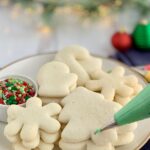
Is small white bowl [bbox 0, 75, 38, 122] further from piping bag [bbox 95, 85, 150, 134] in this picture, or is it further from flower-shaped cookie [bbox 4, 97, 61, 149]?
piping bag [bbox 95, 85, 150, 134]

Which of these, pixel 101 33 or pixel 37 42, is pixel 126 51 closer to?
pixel 101 33

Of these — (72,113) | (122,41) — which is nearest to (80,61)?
(72,113)

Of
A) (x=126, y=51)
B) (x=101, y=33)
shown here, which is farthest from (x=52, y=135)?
(x=101, y=33)

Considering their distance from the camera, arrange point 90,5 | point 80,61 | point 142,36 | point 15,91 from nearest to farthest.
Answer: point 15,91 < point 80,61 < point 142,36 < point 90,5

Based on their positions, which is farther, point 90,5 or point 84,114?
point 90,5

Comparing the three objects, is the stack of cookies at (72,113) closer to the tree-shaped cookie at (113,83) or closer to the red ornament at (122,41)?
the tree-shaped cookie at (113,83)

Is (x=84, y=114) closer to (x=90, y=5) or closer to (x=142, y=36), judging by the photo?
(x=142, y=36)
